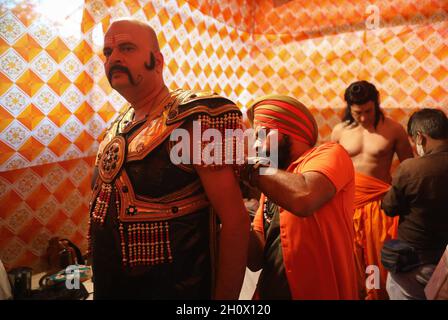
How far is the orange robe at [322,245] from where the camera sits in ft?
3.95

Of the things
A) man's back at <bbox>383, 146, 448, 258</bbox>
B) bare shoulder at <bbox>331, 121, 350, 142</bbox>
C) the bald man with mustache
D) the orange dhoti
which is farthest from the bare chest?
the bald man with mustache

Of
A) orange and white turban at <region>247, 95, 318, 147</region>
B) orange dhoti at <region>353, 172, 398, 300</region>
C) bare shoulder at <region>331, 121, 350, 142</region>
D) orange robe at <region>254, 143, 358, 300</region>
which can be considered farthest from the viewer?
bare shoulder at <region>331, 121, 350, 142</region>

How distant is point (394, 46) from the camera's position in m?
3.31

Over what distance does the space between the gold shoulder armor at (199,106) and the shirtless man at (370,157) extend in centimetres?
184

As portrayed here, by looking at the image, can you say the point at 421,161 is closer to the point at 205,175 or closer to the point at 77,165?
the point at 205,175

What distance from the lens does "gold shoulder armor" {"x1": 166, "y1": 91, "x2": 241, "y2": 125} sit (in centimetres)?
107

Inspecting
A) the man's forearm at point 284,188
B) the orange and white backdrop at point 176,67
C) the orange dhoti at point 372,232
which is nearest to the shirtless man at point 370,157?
the orange dhoti at point 372,232

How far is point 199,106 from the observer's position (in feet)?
3.53

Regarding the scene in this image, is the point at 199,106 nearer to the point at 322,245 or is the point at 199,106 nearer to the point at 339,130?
the point at 322,245

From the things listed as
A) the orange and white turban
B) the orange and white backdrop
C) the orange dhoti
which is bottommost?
the orange dhoti

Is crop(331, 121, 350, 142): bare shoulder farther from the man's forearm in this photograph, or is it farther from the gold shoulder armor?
the gold shoulder armor

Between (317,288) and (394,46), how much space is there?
3020 millimetres

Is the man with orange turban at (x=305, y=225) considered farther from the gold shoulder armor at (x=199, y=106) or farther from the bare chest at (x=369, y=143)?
the bare chest at (x=369, y=143)

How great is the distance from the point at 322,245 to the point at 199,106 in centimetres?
69
